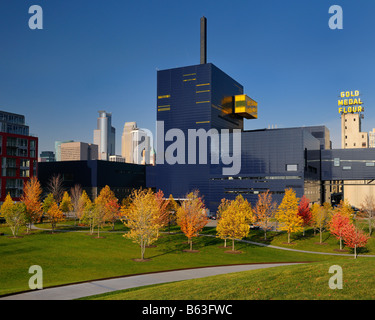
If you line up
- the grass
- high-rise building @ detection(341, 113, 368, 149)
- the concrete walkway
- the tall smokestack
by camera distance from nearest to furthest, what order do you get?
the grass, the concrete walkway, the tall smokestack, high-rise building @ detection(341, 113, 368, 149)

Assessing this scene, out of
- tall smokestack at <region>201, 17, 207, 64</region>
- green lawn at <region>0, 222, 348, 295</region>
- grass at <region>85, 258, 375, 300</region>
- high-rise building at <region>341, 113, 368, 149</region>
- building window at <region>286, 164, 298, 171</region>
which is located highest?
tall smokestack at <region>201, 17, 207, 64</region>

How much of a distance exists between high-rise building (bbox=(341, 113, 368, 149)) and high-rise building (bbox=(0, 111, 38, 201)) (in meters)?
150

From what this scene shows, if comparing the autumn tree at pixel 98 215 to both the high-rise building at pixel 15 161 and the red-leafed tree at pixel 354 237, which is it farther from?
the red-leafed tree at pixel 354 237

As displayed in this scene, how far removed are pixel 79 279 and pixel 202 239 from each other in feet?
122

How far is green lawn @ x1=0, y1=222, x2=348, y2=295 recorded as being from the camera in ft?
132

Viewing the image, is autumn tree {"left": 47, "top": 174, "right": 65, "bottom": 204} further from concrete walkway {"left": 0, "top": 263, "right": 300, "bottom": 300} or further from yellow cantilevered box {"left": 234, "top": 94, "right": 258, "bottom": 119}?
yellow cantilevered box {"left": 234, "top": 94, "right": 258, "bottom": 119}

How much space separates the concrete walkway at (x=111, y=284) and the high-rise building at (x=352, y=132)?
16137cm

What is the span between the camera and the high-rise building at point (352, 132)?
18475 centimetres

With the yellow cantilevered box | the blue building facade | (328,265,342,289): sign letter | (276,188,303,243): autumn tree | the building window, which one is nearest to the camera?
(328,265,342,289): sign letter

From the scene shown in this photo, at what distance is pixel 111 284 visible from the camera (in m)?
34.4

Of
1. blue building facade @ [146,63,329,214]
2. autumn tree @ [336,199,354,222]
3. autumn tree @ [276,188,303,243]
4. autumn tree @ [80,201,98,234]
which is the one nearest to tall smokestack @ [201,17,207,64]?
blue building facade @ [146,63,329,214]

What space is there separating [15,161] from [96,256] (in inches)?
2767
